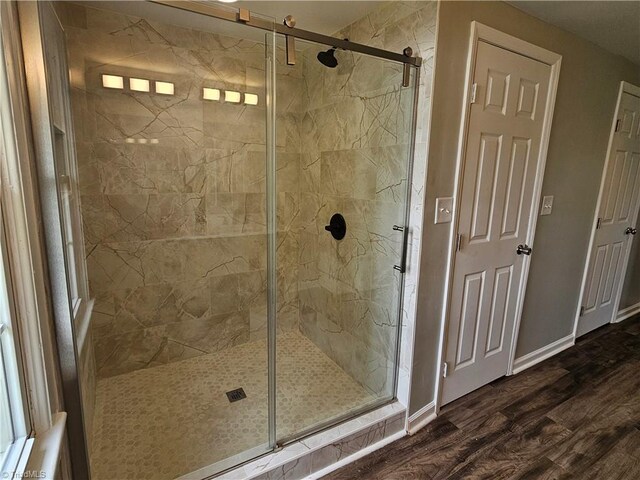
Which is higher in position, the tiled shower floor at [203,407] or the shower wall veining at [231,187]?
the shower wall veining at [231,187]

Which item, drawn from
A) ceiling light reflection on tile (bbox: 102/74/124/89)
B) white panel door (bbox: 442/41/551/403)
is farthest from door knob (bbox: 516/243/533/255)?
ceiling light reflection on tile (bbox: 102/74/124/89)

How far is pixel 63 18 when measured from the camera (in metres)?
1.71

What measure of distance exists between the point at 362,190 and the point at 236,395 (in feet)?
5.15

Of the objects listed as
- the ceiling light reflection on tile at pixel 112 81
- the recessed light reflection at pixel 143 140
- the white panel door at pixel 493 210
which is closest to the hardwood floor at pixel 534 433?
the white panel door at pixel 493 210

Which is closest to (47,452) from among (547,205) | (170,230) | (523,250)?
(170,230)

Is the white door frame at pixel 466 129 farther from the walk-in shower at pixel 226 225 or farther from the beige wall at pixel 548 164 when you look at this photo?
the walk-in shower at pixel 226 225

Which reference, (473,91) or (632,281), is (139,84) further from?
(632,281)

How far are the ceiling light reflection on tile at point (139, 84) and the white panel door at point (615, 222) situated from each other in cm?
337

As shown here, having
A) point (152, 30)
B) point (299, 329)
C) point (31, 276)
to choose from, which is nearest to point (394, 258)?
point (299, 329)

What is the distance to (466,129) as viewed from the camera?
1.70m

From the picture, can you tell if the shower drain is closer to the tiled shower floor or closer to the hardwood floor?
the tiled shower floor

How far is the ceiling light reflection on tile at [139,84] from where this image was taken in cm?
204

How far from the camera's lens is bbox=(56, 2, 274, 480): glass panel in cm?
185

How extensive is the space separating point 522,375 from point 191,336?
2.49m
